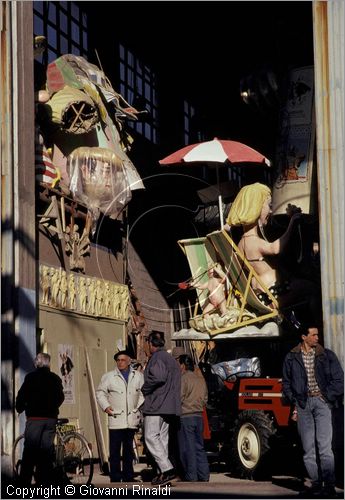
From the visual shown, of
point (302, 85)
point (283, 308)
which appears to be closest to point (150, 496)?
point (283, 308)

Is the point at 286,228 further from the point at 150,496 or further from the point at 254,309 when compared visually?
the point at 150,496

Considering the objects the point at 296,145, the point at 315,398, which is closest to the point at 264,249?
the point at 296,145

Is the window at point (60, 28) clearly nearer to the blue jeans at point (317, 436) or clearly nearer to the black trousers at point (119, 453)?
the black trousers at point (119, 453)

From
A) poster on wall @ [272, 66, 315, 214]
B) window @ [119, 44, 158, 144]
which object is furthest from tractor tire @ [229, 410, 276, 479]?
window @ [119, 44, 158, 144]

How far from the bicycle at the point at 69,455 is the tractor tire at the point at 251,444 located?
220cm

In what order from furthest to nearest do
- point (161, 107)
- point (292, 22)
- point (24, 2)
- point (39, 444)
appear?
1. point (161, 107)
2. point (292, 22)
3. point (24, 2)
4. point (39, 444)

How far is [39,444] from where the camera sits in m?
13.5

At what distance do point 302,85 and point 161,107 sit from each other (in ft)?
31.7

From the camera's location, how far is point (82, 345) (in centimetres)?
2178

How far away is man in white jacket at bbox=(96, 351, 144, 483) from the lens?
15891 mm

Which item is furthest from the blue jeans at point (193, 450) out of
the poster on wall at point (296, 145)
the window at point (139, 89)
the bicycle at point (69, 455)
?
the window at point (139, 89)

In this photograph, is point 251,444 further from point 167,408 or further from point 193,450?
point 167,408

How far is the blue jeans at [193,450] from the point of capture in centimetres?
1661

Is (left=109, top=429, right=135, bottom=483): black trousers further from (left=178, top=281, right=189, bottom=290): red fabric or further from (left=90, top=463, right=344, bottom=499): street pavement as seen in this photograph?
(left=178, top=281, right=189, bottom=290): red fabric
